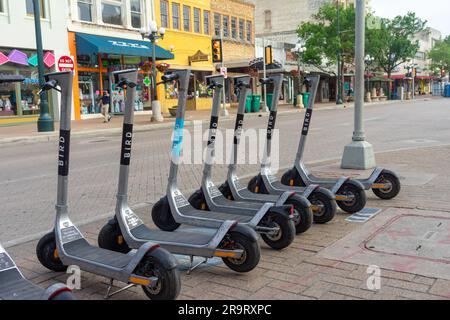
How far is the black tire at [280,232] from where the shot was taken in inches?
165

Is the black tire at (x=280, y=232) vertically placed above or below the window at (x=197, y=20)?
below

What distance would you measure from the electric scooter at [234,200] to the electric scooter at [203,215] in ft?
0.21

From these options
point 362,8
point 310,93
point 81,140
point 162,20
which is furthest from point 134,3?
point 310,93

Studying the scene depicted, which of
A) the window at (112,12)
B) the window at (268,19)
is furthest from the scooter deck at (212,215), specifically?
the window at (268,19)

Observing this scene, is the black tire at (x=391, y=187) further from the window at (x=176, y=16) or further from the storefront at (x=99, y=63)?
the window at (x=176, y=16)

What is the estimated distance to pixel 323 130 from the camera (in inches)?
675

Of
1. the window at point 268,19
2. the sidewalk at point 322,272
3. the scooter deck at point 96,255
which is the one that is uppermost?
the window at point 268,19

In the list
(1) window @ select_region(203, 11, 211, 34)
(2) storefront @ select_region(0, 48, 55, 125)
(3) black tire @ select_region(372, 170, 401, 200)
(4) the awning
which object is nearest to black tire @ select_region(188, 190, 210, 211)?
(3) black tire @ select_region(372, 170, 401, 200)

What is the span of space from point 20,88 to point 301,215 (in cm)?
2240

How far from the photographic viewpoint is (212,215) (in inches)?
180

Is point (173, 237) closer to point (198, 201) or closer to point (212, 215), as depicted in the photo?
point (212, 215)

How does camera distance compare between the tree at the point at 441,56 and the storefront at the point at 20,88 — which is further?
the tree at the point at 441,56

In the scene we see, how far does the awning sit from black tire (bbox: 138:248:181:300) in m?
23.2
